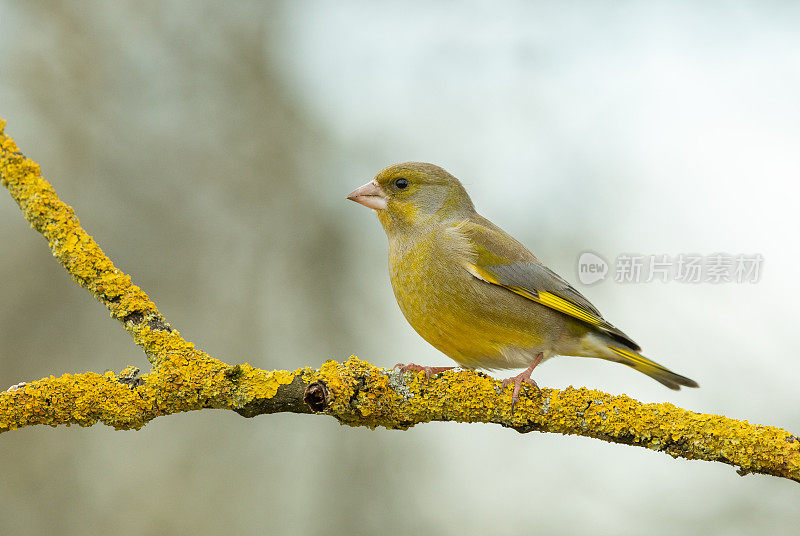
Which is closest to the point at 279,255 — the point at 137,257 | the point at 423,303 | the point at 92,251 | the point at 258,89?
the point at 137,257

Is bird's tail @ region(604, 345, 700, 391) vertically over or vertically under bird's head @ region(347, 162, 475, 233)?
under

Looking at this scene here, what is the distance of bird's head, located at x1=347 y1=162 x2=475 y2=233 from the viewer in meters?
4.80

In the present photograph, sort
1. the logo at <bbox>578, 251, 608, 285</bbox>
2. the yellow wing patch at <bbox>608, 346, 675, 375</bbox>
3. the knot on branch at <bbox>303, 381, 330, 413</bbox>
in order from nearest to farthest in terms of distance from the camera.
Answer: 1. the knot on branch at <bbox>303, 381, 330, 413</bbox>
2. the yellow wing patch at <bbox>608, 346, 675, 375</bbox>
3. the logo at <bbox>578, 251, 608, 285</bbox>

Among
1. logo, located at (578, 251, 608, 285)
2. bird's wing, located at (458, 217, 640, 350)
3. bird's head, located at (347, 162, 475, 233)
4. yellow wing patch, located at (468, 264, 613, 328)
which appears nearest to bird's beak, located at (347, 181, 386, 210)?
bird's head, located at (347, 162, 475, 233)

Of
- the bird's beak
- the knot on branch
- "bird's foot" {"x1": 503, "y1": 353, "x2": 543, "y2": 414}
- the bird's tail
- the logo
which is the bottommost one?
the knot on branch

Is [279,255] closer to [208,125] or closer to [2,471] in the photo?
[208,125]

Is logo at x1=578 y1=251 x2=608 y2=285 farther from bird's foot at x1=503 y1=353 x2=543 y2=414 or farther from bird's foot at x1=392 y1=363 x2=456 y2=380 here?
bird's foot at x1=392 y1=363 x2=456 y2=380

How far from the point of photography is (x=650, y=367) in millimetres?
4637

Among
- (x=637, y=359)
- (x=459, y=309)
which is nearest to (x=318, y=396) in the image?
(x=459, y=309)

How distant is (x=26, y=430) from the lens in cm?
626

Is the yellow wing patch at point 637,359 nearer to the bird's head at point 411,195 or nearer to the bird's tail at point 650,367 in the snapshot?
the bird's tail at point 650,367

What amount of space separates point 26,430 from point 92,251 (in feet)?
12.2

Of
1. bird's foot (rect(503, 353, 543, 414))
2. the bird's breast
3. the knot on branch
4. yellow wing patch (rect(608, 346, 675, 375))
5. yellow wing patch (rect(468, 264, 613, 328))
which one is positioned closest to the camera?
the knot on branch

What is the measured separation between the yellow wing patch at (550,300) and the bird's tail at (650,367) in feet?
0.69
